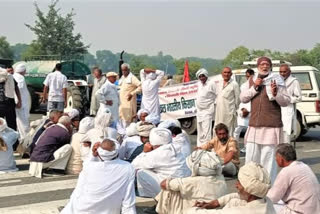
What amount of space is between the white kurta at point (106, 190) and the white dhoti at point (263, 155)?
2.03 meters

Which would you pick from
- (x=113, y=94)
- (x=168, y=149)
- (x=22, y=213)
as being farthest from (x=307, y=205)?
(x=113, y=94)

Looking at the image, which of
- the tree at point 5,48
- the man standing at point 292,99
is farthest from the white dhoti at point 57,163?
the tree at point 5,48

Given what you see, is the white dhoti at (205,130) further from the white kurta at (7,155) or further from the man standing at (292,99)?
the white kurta at (7,155)

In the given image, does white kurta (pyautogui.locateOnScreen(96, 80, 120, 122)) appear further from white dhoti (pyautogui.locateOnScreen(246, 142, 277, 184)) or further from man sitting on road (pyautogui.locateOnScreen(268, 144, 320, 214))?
man sitting on road (pyautogui.locateOnScreen(268, 144, 320, 214))

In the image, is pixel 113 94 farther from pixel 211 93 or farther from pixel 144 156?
pixel 144 156

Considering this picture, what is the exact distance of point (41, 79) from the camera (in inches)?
792

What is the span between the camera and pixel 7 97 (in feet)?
33.4

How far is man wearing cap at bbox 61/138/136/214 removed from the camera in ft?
17.6

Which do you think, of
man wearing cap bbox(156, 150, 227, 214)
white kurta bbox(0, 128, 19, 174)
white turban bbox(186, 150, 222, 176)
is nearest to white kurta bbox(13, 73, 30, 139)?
white kurta bbox(0, 128, 19, 174)

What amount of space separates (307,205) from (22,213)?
10.7 ft

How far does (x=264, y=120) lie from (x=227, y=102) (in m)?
3.04

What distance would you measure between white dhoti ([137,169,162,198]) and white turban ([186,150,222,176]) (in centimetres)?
123

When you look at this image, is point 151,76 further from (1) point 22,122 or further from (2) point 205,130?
(1) point 22,122

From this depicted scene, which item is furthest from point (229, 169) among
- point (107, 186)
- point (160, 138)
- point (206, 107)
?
point (107, 186)
